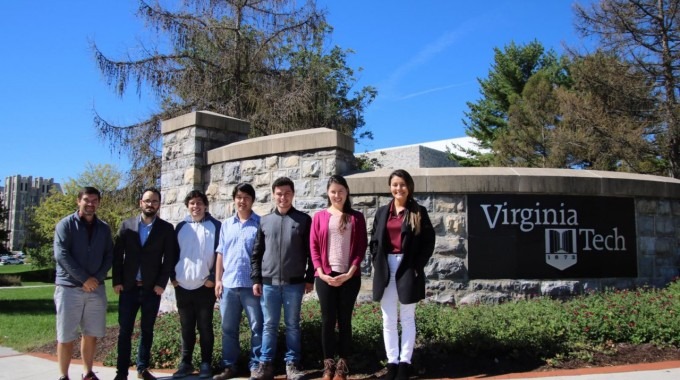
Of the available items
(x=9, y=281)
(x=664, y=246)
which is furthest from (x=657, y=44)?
(x=9, y=281)

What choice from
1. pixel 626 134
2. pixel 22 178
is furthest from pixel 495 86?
pixel 22 178

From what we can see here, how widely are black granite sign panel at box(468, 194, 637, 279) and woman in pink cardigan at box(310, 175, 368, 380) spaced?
8.94 feet

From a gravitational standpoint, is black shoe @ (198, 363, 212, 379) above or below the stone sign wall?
below

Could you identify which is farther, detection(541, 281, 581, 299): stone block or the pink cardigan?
detection(541, 281, 581, 299): stone block

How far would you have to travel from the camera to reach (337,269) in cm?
486

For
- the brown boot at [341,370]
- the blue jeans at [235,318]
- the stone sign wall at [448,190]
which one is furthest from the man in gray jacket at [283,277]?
the stone sign wall at [448,190]

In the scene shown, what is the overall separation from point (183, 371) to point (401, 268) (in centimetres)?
232

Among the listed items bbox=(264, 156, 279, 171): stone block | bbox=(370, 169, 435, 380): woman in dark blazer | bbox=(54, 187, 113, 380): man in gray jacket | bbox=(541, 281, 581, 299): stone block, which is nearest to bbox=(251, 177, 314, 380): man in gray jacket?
bbox=(370, 169, 435, 380): woman in dark blazer

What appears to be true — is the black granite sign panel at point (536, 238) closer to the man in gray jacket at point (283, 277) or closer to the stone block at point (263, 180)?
the stone block at point (263, 180)

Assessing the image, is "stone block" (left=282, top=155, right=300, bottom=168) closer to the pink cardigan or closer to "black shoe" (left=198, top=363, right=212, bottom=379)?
the pink cardigan

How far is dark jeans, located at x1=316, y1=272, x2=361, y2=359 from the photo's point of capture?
192 inches

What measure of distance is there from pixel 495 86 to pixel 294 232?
3135 cm

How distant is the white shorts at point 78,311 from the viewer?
191 inches

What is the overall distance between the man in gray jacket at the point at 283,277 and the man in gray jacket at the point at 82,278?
1350 millimetres
